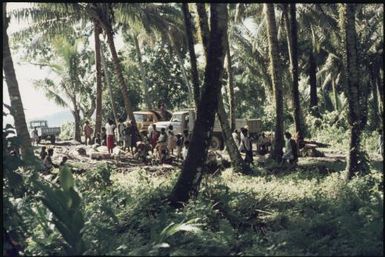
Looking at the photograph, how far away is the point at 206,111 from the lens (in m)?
9.16

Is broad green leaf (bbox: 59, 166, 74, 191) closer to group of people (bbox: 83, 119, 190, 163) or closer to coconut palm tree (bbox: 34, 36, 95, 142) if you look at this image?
group of people (bbox: 83, 119, 190, 163)

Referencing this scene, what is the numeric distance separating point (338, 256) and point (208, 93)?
3.71 m

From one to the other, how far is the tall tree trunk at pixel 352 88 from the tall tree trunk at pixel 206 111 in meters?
3.44

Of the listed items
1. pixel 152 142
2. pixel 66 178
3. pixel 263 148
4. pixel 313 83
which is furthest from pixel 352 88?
pixel 313 83

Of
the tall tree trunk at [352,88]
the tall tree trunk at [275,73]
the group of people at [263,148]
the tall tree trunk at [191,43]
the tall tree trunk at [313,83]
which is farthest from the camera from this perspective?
the tall tree trunk at [313,83]

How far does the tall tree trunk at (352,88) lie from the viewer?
11.3 m

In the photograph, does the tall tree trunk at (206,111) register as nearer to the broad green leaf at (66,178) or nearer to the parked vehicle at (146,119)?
the broad green leaf at (66,178)

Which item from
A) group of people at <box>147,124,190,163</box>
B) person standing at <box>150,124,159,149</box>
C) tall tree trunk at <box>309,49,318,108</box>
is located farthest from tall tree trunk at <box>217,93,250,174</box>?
tall tree trunk at <box>309,49,318,108</box>

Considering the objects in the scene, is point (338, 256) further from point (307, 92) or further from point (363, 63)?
point (307, 92)

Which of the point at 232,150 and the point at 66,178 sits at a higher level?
the point at 66,178

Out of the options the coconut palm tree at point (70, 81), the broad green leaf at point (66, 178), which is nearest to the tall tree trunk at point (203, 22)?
the broad green leaf at point (66, 178)

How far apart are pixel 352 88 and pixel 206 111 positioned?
155 inches

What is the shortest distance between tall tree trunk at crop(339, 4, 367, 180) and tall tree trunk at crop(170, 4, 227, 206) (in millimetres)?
3435

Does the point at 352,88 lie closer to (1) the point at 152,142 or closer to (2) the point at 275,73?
(2) the point at 275,73
